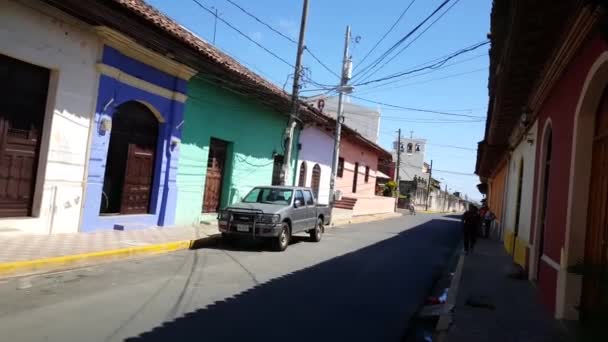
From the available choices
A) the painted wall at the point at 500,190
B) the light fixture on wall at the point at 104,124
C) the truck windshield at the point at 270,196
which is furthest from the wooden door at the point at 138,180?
the painted wall at the point at 500,190

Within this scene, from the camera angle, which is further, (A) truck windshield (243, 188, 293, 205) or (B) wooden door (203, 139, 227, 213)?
(B) wooden door (203, 139, 227, 213)

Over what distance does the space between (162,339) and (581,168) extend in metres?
5.24

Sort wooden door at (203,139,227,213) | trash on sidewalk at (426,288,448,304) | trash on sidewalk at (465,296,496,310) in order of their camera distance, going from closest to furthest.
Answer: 1. trash on sidewalk at (465,296,496,310)
2. trash on sidewalk at (426,288,448,304)
3. wooden door at (203,139,227,213)

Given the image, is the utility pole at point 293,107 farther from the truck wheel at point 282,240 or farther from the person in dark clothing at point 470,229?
the person in dark clothing at point 470,229

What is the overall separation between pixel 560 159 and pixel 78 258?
798 centimetres

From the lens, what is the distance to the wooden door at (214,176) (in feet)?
53.2

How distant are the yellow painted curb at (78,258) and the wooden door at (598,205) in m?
7.65

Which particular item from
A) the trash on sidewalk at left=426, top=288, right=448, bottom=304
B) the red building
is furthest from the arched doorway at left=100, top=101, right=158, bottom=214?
the red building

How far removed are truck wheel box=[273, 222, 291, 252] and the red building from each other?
6096 mm

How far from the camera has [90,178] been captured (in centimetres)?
1098

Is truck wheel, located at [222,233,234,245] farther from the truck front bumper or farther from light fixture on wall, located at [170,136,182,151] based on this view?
light fixture on wall, located at [170,136,182,151]

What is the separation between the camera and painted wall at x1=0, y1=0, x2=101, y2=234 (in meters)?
→ 9.09

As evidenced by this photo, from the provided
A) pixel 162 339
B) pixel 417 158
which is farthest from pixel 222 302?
pixel 417 158

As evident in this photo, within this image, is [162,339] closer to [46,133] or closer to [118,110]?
[46,133]
